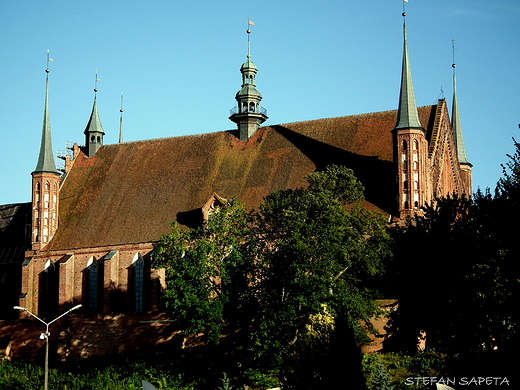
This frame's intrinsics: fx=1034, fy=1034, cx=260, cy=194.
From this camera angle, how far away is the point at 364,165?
70.9 meters

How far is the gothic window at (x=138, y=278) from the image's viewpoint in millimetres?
73375

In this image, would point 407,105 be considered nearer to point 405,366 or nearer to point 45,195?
point 405,366

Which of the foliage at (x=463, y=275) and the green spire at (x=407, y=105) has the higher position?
the green spire at (x=407, y=105)

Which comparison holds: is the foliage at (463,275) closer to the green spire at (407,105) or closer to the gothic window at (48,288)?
the green spire at (407,105)

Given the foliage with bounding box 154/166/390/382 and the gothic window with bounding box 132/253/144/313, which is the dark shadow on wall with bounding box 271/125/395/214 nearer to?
the foliage with bounding box 154/166/390/382

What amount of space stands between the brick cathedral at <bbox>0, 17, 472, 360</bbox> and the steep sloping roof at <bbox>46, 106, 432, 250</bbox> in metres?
0.10

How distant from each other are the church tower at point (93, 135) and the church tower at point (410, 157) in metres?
28.7

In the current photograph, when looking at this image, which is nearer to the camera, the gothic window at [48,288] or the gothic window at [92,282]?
the gothic window at [92,282]

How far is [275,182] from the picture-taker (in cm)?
7306

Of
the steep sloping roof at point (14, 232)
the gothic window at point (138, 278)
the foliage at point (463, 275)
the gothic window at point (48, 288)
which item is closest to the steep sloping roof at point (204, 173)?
the gothic window at point (138, 278)

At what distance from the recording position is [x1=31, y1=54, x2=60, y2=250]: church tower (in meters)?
77.5

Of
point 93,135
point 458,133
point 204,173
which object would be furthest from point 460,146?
point 93,135

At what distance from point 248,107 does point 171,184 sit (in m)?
8.63

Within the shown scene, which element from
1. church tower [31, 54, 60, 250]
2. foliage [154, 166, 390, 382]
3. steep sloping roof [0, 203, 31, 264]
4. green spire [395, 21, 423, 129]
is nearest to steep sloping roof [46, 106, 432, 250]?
church tower [31, 54, 60, 250]
